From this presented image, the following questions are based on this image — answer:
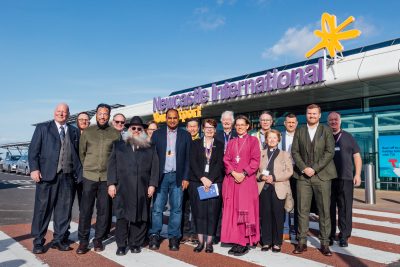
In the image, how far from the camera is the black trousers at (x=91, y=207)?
518 cm

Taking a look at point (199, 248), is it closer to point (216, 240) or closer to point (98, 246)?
point (216, 240)

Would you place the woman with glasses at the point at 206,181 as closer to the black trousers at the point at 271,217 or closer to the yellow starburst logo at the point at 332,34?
the black trousers at the point at 271,217

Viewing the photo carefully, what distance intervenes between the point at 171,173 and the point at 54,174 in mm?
1676

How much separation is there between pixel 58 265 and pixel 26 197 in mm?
9225

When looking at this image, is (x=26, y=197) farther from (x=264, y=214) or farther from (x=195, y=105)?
(x=264, y=214)

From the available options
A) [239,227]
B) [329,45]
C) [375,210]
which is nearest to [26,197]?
[239,227]

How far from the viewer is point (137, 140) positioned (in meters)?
5.25

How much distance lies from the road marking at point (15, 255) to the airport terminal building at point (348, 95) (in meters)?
10.8

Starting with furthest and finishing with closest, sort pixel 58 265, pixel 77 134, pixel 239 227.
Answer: pixel 77 134 → pixel 239 227 → pixel 58 265

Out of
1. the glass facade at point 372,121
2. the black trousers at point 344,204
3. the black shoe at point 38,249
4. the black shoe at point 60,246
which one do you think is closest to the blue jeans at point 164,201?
the black shoe at point 60,246

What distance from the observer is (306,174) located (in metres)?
5.09

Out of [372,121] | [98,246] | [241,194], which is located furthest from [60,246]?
[372,121]

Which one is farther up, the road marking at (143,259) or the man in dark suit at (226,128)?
the man in dark suit at (226,128)

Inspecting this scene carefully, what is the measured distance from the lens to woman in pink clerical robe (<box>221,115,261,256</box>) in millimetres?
5039
